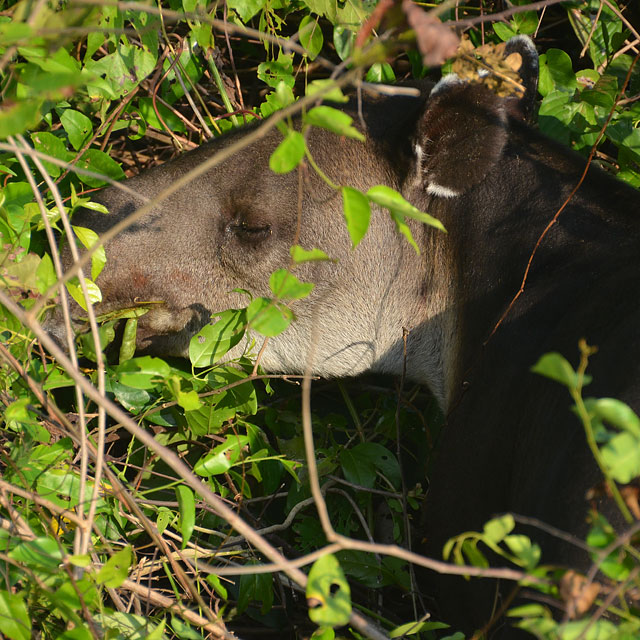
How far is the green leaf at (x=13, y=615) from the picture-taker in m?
1.82

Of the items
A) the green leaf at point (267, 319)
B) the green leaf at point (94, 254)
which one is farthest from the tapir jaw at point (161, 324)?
the green leaf at point (267, 319)

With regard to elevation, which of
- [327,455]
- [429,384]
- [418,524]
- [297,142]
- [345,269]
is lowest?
[418,524]

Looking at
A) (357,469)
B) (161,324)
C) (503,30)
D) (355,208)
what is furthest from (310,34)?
(355,208)

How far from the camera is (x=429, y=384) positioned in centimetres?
330

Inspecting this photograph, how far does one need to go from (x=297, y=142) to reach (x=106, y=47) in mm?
3067

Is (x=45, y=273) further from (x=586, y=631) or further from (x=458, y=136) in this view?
(x=586, y=631)

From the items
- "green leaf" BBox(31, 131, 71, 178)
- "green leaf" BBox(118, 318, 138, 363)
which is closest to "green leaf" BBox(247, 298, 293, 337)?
"green leaf" BBox(118, 318, 138, 363)

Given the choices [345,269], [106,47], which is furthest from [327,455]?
[106,47]

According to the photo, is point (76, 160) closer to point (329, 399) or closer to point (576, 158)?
point (329, 399)

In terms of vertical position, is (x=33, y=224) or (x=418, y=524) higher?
(x=33, y=224)

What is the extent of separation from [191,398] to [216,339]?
368 millimetres

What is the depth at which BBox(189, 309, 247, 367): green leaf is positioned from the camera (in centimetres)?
294

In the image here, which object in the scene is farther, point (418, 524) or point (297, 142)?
point (418, 524)

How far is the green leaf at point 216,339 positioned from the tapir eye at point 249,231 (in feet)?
1.32
